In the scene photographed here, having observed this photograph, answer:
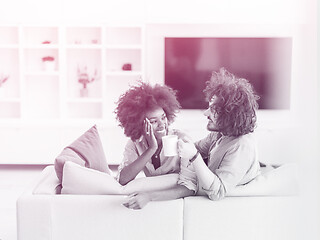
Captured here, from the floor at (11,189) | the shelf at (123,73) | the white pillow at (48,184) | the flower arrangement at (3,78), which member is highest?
the shelf at (123,73)

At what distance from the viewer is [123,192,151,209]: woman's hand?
5.49ft

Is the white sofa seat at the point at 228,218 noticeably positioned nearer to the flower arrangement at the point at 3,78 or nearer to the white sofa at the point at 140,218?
the white sofa at the point at 140,218

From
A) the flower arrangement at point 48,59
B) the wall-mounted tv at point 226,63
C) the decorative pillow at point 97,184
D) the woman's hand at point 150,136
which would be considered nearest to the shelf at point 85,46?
the flower arrangement at point 48,59

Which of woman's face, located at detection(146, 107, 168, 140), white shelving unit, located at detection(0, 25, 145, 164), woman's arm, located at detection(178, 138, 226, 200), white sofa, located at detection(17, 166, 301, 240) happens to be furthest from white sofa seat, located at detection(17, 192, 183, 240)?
white shelving unit, located at detection(0, 25, 145, 164)

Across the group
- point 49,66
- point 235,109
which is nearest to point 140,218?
point 235,109

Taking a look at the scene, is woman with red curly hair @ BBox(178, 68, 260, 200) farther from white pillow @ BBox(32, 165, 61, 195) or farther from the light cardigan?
white pillow @ BBox(32, 165, 61, 195)

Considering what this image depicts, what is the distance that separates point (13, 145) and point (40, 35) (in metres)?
1.13

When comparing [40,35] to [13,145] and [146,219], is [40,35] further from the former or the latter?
[146,219]

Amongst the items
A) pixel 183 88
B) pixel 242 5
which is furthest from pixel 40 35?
pixel 242 5

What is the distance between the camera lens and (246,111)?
181 centimetres

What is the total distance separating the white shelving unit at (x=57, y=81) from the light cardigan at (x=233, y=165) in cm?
269

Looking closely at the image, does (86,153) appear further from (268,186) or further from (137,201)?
(268,186)

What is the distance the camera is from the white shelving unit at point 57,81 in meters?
4.44

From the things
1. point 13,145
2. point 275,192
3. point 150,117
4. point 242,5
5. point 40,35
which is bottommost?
point 13,145
